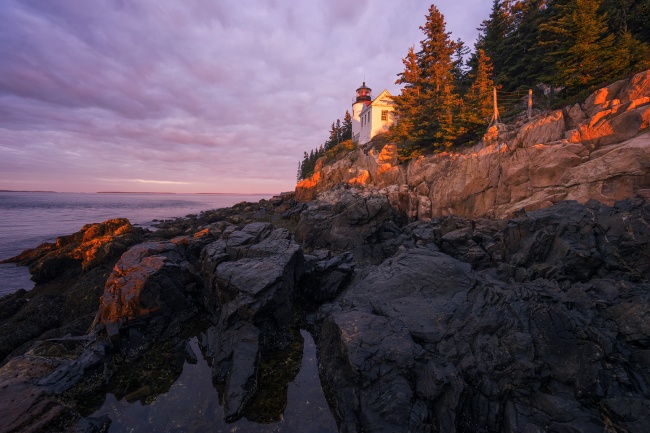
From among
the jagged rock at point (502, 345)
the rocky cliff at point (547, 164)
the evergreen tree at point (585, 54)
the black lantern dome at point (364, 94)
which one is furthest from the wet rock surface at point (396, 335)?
the black lantern dome at point (364, 94)

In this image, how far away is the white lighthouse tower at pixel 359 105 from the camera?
5706cm

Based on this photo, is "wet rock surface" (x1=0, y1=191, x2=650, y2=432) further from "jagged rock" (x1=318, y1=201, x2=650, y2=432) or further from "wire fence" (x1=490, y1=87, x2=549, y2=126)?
"wire fence" (x1=490, y1=87, x2=549, y2=126)

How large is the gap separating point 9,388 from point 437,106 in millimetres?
38255

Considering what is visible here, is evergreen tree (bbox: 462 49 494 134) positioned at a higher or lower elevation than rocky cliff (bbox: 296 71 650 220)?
higher

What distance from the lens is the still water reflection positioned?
7.12m

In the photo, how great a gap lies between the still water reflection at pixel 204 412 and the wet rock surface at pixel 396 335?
0.84 feet

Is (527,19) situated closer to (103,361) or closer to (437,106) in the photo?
(437,106)

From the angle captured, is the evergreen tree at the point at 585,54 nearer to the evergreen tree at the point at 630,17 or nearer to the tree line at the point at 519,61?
the tree line at the point at 519,61

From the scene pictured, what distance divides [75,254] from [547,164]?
38790mm

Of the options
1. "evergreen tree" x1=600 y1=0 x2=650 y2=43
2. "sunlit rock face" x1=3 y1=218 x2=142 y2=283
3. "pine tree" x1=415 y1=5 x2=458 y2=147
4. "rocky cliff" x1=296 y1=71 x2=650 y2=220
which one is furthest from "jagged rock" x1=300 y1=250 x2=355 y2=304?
"evergreen tree" x1=600 y1=0 x2=650 y2=43

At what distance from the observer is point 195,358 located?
10016 millimetres

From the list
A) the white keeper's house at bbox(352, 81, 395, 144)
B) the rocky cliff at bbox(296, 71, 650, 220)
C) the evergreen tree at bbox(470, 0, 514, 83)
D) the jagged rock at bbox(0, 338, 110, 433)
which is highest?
the evergreen tree at bbox(470, 0, 514, 83)

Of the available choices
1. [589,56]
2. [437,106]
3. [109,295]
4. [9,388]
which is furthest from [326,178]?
[9,388]

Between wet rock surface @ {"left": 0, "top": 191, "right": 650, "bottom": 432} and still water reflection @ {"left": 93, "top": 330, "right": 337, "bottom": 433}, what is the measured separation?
10.0 inches
